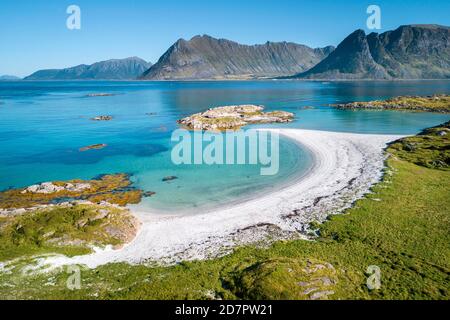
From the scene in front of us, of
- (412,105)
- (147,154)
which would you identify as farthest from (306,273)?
(412,105)

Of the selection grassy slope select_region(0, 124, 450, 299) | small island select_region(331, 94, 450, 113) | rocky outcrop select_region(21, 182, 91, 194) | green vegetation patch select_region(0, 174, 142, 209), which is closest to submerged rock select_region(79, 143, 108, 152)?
green vegetation patch select_region(0, 174, 142, 209)

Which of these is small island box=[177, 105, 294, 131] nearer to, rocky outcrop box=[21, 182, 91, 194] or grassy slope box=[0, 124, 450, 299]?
rocky outcrop box=[21, 182, 91, 194]

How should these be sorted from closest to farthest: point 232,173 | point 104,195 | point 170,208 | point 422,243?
point 422,243 < point 170,208 < point 104,195 < point 232,173

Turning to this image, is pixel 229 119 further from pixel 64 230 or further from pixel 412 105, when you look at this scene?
pixel 412 105

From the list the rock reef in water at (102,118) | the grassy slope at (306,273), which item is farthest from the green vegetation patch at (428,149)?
the rock reef in water at (102,118)

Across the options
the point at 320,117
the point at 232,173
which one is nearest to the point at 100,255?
the point at 232,173

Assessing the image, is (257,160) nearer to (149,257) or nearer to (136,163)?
(136,163)
